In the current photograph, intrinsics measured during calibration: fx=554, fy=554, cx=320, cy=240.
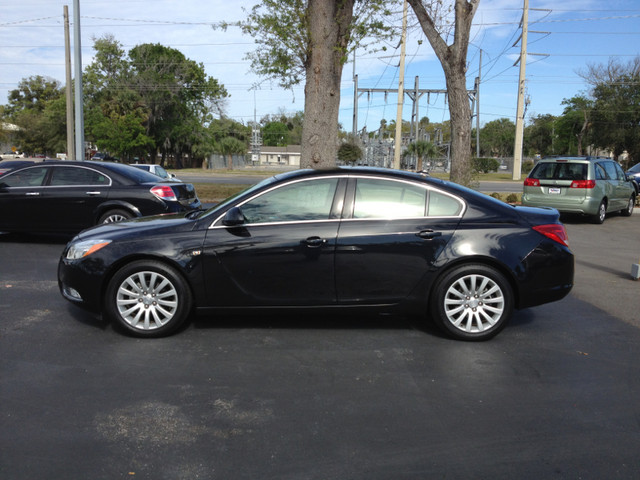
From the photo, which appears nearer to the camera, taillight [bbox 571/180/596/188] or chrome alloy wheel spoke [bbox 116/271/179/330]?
chrome alloy wheel spoke [bbox 116/271/179/330]

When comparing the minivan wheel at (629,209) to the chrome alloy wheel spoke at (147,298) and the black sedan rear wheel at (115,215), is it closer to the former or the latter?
the black sedan rear wheel at (115,215)

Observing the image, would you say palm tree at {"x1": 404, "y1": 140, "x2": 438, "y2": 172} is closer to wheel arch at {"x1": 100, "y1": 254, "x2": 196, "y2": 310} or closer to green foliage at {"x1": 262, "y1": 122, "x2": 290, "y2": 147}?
wheel arch at {"x1": 100, "y1": 254, "x2": 196, "y2": 310}

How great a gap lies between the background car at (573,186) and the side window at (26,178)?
37.2 feet

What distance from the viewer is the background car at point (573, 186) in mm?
14062

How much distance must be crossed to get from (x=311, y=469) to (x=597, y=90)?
57.0 metres

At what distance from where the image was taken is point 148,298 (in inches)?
200

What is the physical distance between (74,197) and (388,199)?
21.7 ft

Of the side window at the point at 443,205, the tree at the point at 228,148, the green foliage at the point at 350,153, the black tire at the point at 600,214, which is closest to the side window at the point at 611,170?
the black tire at the point at 600,214

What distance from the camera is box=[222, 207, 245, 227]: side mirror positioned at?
16.3 ft

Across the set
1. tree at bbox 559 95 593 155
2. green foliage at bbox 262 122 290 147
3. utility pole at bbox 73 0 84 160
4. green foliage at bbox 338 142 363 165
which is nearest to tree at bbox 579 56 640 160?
tree at bbox 559 95 593 155

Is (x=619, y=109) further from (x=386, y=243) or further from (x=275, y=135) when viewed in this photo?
(x=275, y=135)

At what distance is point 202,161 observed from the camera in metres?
73.4

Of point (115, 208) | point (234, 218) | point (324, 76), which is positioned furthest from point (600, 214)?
point (234, 218)

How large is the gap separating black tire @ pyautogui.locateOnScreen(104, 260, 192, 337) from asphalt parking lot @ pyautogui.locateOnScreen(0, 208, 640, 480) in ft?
0.55
